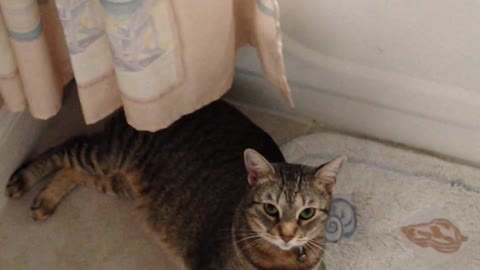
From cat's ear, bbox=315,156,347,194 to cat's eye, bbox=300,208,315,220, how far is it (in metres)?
0.05

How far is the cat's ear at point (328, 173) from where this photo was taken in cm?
119

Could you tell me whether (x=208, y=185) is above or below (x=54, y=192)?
above

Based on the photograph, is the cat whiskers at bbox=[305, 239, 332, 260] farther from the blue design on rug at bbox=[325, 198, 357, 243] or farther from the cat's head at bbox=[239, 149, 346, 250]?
the blue design on rug at bbox=[325, 198, 357, 243]

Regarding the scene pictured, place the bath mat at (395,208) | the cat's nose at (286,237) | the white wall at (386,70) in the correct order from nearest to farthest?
the cat's nose at (286,237) → the white wall at (386,70) → the bath mat at (395,208)

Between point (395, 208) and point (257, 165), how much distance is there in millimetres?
465

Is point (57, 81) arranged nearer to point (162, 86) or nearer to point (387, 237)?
point (162, 86)

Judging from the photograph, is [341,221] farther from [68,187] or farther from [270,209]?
[68,187]

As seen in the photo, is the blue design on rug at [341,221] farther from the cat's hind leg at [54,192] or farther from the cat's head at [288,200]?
the cat's hind leg at [54,192]

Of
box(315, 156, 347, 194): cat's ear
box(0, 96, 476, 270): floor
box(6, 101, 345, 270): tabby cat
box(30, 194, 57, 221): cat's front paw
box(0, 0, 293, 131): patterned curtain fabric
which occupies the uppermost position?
box(0, 0, 293, 131): patterned curtain fabric

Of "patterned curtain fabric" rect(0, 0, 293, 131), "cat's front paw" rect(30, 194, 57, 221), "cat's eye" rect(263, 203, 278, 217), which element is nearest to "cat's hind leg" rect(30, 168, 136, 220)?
"cat's front paw" rect(30, 194, 57, 221)

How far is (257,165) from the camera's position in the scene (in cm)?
120

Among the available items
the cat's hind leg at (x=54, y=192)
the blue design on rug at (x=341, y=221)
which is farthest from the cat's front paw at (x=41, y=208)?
the blue design on rug at (x=341, y=221)

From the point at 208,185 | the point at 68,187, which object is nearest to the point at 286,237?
the point at 208,185

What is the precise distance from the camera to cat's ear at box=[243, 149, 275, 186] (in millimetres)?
1195
